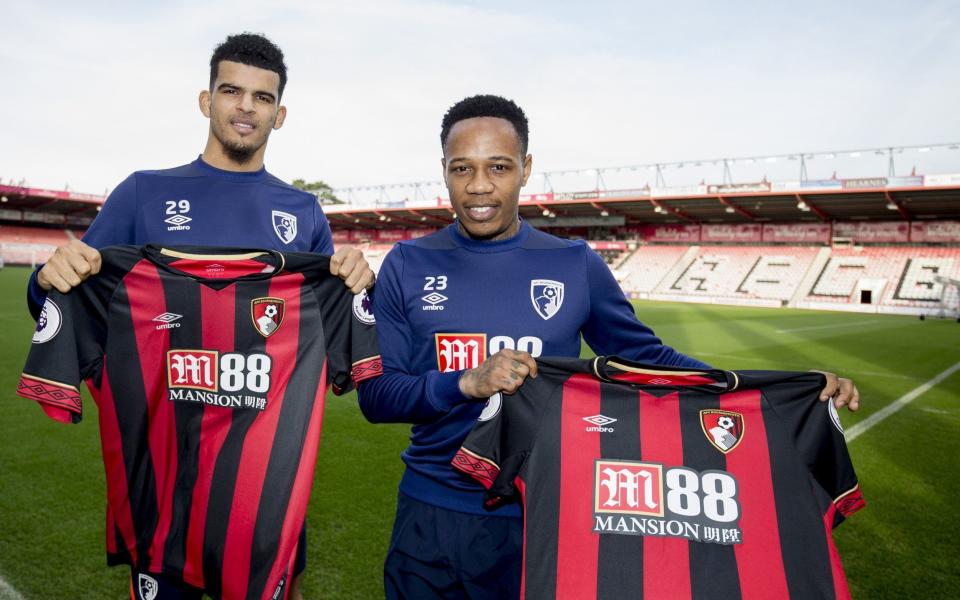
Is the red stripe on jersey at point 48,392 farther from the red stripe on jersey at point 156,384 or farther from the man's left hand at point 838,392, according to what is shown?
the man's left hand at point 838,392

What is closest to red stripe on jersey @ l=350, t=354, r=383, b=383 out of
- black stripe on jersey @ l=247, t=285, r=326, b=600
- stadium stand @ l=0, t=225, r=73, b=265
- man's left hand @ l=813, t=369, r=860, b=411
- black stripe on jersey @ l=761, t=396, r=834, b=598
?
black stripe on jersey @ l=247, t=285, r=326, b=600

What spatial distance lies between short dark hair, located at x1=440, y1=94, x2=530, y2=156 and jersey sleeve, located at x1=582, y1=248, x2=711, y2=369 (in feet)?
1.50

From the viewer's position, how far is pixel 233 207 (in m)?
2.23

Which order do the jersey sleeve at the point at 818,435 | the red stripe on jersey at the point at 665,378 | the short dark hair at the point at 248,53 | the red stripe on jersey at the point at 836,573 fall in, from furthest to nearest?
the short dark hair at the point at 248,53
the red stripe on jersey at the point at 665,378
the jersey sleeve at the point at 818,435
the red stripe on jersey at the point at 836,573

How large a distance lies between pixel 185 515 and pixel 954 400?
28.7 feet

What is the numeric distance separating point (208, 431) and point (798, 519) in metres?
1.77

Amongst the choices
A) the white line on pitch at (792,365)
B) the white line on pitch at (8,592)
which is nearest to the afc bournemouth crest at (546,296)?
the white line on pitch at (8,592)

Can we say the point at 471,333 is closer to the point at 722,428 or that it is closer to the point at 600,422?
the point at 600,422

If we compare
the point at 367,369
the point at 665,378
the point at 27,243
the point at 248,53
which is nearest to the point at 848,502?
the point at 665,378

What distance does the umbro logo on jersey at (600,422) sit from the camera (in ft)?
5.61

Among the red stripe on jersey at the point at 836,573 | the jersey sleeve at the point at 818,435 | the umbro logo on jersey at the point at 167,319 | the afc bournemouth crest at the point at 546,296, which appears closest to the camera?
the red stripe on jersey at the point at 836,573

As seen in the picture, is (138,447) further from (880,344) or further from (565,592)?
(880,344)

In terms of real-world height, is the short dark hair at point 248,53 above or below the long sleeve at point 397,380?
above

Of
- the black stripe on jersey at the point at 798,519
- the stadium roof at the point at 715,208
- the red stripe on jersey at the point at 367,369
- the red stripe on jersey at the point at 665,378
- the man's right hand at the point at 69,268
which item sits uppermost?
the stadium roof at the point at 715,208
